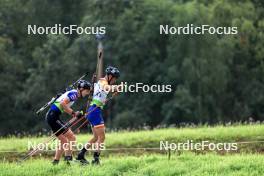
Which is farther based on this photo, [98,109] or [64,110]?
[98,109]

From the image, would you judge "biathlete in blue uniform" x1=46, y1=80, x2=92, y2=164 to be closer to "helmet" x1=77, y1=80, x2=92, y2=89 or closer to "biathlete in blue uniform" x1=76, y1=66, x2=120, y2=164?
"helmet" x1=77, y1=80, x2=92, y2=89

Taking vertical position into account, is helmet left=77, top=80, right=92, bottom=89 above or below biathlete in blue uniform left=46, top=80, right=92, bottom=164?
above

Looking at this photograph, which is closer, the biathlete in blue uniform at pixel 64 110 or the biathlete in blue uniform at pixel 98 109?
the biathlete in blue uniform at pixel 64 110

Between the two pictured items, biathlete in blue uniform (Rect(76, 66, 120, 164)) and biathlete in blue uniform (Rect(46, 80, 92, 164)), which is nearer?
biathlete in blue uniform (Rect(46, 80, 92, 164))

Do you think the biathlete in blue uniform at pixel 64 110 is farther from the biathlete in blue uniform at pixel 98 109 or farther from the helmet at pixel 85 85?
the biathlete in blue uniform at pixel 98 109

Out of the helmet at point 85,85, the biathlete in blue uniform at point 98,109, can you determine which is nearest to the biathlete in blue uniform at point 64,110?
the helmet at point 85,85

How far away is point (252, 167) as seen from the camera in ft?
49.4

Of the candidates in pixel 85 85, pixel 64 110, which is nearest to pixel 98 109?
pixel 85 85

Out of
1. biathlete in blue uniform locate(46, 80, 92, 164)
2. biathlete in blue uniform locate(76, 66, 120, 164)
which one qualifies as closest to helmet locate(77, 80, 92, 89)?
biathlete in blue uniform locate(46, 80, 92, 164)

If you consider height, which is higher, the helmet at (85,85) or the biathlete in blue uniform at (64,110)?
the helmet at (85,85)

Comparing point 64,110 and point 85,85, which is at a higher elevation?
point 85,85

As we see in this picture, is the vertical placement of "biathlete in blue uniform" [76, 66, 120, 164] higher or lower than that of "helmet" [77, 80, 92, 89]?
lower

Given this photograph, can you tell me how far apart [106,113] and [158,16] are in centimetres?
1109

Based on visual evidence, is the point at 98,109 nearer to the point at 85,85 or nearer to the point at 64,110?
the point at 85,85
